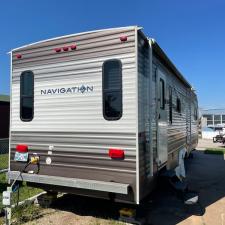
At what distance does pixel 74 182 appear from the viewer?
520 cm

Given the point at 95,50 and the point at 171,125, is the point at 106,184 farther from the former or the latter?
the point at 171,125

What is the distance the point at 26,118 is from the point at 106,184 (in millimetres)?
2223

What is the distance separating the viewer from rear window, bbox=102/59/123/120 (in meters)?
5.04

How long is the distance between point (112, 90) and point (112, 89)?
0.02 metres

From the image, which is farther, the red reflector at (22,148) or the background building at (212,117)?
the background building at (212,117)

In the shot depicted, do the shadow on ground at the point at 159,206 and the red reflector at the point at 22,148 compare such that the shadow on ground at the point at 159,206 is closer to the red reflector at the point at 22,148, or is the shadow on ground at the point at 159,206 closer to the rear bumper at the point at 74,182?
the rear bumper at the point at 74,182

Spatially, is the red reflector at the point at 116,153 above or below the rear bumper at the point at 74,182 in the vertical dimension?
above

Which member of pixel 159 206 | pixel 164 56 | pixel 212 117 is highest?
pixel 164 56

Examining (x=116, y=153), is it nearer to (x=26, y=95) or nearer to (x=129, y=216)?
(x=129, y=216)

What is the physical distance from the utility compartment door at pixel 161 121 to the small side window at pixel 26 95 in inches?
97.5

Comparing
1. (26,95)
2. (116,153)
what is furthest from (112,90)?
(26,95)

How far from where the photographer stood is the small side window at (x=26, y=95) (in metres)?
6.00

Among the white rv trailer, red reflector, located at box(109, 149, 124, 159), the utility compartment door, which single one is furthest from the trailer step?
the utility compartment door

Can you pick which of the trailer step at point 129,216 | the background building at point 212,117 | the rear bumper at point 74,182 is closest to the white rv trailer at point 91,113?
the rear bumper at point 74,182
